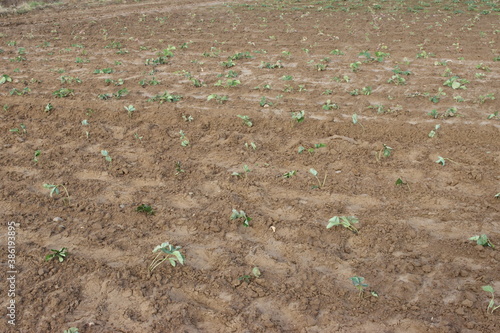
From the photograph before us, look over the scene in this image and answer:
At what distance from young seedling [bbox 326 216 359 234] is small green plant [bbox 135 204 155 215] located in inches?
67.6

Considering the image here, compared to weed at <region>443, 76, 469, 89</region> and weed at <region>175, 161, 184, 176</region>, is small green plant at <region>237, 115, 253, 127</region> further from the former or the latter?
weed at <region>443, 76, 469, 89</region>

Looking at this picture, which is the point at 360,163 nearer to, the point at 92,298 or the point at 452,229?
the point at 452,229

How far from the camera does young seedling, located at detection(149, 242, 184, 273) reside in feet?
11.6

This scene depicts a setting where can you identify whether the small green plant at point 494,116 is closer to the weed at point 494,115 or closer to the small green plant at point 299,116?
the weed at point 494,115

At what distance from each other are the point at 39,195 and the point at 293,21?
39.5 feet

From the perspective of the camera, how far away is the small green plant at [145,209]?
14.0 feet

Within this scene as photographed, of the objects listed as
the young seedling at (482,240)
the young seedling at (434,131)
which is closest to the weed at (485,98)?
the young seedling at (434,131)

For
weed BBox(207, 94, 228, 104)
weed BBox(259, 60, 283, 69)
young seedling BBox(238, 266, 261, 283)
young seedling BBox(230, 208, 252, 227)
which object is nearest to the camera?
young seedling BBox(238, 266, 261, 283)

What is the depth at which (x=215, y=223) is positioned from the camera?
4164 millimetres

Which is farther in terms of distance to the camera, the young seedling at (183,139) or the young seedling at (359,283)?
the young seedling at (183,139)

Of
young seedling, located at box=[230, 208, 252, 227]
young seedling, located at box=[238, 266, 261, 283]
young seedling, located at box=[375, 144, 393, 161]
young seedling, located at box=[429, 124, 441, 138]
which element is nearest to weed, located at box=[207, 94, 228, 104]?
young seedling, located at box=[375, 144, 393, 161]

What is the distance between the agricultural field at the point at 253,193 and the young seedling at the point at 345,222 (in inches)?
0.6

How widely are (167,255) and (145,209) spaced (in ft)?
2.41

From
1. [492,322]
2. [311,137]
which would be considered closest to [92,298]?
[492,322]
